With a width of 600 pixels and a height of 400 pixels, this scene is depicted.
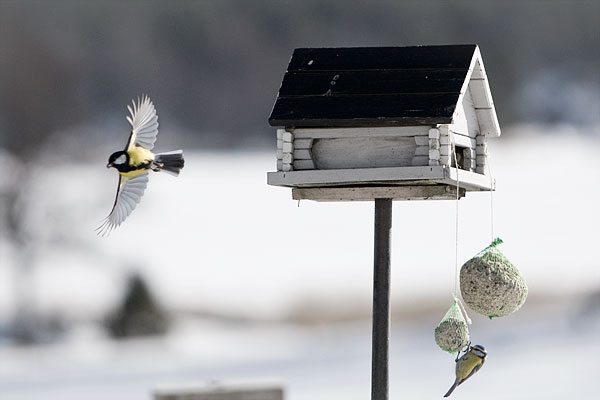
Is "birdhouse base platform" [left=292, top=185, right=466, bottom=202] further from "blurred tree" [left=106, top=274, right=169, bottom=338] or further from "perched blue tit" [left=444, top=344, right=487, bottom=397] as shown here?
"blurred tree" [left=106, top=274, right=169, bottom=338]

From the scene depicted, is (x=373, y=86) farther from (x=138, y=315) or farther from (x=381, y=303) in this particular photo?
(x=138, y=315)

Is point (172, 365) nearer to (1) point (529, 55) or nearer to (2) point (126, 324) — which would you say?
(2) point (126, 324)

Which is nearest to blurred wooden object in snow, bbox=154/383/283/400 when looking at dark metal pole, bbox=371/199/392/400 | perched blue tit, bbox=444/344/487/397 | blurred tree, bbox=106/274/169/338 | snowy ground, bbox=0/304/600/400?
dark metal pole, bbox=371/199/392/400

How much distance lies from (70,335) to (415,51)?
4.64 metres

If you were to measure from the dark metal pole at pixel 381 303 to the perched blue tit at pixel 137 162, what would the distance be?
13.9 inches

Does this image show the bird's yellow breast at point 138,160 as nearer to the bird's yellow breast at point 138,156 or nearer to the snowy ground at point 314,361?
the bird's yellow breast at point 138,156

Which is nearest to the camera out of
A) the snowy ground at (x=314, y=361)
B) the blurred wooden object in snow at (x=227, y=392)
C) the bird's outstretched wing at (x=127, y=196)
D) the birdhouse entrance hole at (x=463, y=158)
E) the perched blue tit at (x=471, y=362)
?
the bird's outstretched wing at (x=127, y=196)

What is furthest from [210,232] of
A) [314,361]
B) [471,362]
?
[471,362]

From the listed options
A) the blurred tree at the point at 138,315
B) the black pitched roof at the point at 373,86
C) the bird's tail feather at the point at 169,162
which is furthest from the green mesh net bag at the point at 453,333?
the blurred tree at the point at 138,315

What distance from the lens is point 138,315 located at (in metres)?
4.88

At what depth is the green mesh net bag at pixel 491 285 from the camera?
1.61m

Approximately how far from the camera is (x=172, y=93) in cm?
687

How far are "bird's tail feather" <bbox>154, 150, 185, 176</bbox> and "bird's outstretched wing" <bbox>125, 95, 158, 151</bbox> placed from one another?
0.03 metres

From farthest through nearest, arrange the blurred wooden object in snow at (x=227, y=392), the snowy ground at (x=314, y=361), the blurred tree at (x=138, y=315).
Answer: the snowy ground at (x=314, y=361) < the blurred tree at (x=138, y=315) < the blurred wooden object in snow at (x=227, y=392)
